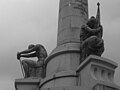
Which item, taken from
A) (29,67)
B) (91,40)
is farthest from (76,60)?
(29,67)

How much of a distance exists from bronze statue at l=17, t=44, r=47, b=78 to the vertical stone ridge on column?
4.10 feet

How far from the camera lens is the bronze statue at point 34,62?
17.7 m

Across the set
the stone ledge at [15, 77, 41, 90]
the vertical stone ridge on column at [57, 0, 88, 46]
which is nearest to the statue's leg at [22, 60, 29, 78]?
the stone ledge at [15, 77, 41, 90]

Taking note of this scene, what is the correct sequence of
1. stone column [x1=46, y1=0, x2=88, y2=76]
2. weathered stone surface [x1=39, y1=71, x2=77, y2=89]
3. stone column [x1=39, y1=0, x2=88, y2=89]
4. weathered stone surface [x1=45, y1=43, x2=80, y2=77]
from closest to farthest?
weathered stone surface [x1=39, y1=71, x2=77, y2=89] → stone column [x1=39, y1=0, x2=88, y2=89] → weathered stone surface [x1=45, y1=43, x2=80, y2=77] → stone column [x1=46, y1=0, x2=88, y2=76]

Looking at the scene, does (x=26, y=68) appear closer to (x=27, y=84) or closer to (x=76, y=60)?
(x=27, y=84)

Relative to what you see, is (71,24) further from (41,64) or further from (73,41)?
(41,64)

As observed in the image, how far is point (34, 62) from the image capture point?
17.9 m

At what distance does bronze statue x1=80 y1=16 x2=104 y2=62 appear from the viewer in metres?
15.6

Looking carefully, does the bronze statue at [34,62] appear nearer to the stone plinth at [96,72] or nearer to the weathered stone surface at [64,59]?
the weathered stone surface at [64,59]

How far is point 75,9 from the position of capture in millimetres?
18359

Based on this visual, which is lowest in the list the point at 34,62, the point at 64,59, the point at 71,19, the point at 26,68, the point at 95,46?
the point at 26,68

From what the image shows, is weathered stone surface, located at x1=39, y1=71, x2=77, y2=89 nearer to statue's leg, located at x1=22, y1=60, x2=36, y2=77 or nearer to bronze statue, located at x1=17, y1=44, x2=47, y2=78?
bronze statue, located at x1=17, y1=44, x2=47, y2=78

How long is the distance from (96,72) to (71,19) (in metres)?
4.14

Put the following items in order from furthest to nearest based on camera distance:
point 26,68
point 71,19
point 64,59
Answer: point 71,19 → point 26,68 → point 64,59
